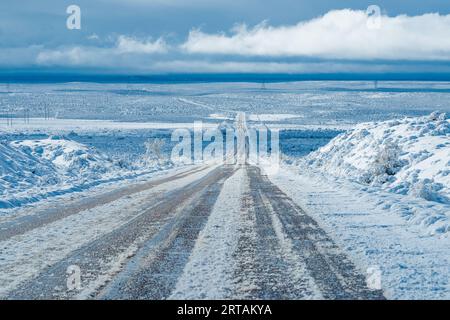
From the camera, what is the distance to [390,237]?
26.1 feet

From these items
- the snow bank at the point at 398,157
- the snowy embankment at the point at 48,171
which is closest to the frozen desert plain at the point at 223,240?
the snowy embankment at the point at 48,171

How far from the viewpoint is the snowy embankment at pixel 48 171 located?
14.2m

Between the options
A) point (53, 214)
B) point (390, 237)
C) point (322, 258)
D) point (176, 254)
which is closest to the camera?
point (322, 258)

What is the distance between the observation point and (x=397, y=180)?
778 inches

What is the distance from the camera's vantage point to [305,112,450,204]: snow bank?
57.0 ft

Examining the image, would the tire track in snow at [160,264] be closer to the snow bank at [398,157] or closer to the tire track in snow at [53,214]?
the tire track in snow at [53,214]

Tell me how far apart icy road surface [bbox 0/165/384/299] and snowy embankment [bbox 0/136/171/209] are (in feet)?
10.2

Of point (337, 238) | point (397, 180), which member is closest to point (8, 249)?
point (337, 238)

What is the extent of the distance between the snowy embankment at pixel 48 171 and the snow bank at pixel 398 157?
35.8ft

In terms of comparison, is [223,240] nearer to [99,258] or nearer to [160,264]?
[160,264]

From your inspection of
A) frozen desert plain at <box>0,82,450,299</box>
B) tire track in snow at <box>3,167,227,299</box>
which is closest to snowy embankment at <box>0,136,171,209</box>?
frozen desert plain at <box>0,82,450,299</box>

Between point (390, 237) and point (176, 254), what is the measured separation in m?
3.72

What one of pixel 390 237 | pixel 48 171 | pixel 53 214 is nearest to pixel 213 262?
pixel 390 237
